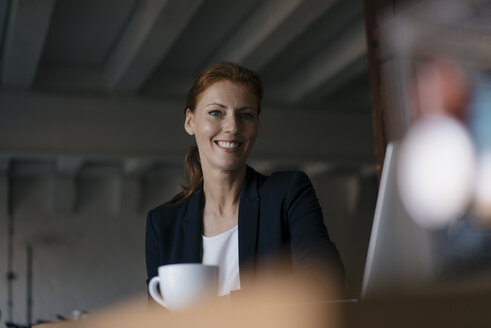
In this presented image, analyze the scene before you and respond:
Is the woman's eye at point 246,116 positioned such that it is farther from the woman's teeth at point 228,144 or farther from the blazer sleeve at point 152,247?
the blazer sleeve at point 152,247

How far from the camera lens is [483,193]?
1.13m

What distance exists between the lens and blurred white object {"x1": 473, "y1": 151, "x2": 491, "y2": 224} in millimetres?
1015

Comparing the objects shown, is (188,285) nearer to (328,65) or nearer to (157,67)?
(328,65)

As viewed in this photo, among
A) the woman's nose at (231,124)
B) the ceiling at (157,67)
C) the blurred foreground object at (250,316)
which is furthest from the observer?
the ceiling at (157,67)

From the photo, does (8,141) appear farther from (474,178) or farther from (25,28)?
(474,178)

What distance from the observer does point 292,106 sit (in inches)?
307

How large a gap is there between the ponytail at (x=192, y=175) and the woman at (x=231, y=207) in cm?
7

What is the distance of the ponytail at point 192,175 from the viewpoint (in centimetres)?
197

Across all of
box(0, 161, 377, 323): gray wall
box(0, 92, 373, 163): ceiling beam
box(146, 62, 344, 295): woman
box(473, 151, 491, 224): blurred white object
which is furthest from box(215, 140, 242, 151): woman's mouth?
box(0, 161, 377, 323): gray wall

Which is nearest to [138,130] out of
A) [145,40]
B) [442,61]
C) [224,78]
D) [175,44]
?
[175,44]

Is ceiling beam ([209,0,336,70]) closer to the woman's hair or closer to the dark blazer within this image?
the woman's hair

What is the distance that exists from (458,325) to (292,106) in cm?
726

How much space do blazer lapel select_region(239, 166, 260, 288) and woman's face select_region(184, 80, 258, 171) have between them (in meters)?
0.08

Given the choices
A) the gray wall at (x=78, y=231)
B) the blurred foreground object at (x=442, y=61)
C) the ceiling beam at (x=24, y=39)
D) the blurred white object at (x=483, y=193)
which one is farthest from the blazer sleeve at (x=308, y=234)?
the gray wall at (x=78, y=231)
